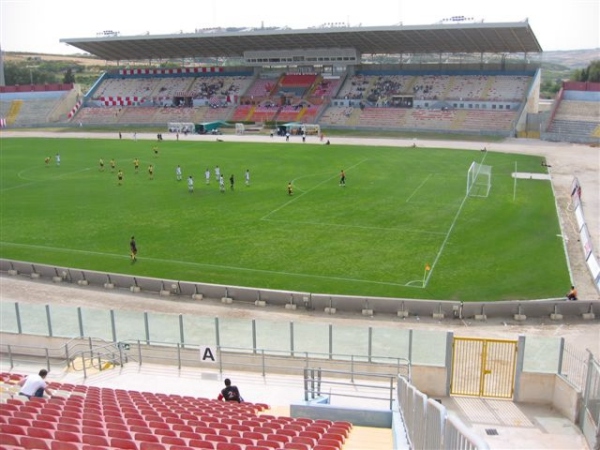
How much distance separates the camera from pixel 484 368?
48.0ft

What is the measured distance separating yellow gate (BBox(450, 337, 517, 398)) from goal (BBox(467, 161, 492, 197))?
81.4ft

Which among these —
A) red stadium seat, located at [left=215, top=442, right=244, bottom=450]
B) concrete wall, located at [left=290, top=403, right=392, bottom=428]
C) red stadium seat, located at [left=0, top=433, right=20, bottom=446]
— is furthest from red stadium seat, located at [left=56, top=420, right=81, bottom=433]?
concrete wall, located at [left=290, top=403, right=392, bottom=428]

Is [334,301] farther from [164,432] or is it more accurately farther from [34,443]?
[34,443]

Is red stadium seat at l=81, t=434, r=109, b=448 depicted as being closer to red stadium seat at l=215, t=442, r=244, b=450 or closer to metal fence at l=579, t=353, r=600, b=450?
red stadium seat at l=215, t=442, r=244, b=450

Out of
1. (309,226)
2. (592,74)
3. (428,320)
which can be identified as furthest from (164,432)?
(592,74)

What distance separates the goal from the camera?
3878cm

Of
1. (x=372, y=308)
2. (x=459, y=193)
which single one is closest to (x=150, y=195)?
(x=459, y=193)

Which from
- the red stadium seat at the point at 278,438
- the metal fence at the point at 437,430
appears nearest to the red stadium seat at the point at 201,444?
the red stadium seat at the point at 278,438

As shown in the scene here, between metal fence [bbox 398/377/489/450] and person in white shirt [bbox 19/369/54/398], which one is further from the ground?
metal fence [bbox 398/377/489/450]

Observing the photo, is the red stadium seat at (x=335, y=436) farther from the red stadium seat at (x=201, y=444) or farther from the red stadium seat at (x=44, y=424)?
the red stadium seat at (x=44, y=424)

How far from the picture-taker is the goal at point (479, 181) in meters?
38.8

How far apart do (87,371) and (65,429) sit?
25.7ft

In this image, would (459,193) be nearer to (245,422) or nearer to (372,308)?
(372,308)

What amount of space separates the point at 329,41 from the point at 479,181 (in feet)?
143
